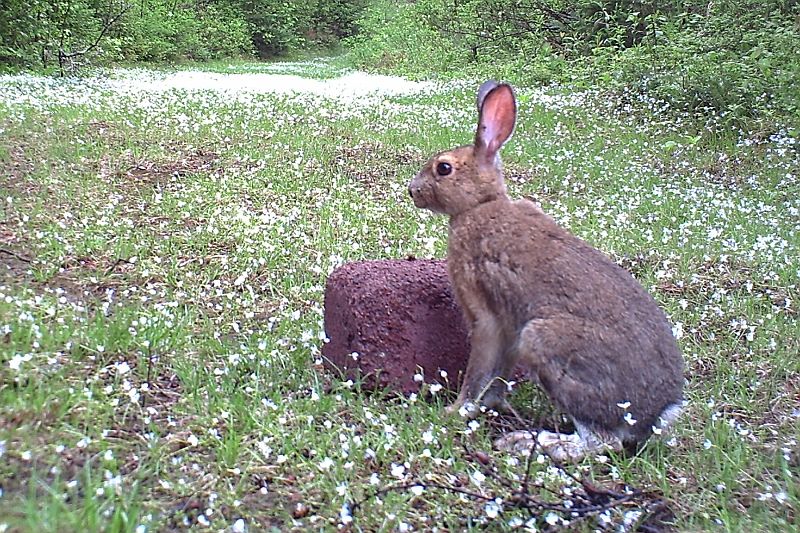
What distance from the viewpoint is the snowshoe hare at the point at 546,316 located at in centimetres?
385

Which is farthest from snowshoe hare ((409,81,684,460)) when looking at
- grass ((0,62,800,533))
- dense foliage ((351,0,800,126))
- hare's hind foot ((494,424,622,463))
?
dense foliage ((351,0,800,126))

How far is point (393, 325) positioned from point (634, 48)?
12.3 m

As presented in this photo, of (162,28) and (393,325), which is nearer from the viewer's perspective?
Result: (393,325)

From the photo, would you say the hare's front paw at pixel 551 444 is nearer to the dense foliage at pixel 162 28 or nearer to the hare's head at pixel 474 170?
the hare's head at pixel 474 170

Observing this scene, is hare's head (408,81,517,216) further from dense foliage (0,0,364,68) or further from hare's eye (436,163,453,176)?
dense foliage (0,0,364,68)

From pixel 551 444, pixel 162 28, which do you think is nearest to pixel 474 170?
pixel 551 444

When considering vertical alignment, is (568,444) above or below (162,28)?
below

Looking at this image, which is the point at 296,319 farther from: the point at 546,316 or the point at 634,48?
the point at 634,48

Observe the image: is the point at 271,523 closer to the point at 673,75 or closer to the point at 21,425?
the point at 21,425

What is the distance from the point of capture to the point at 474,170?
15.4 ft

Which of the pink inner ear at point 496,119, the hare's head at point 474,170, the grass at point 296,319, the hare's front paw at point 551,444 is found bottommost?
the hare's front paw at point 551,444

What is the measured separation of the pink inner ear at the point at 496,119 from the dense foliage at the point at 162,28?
14760 mm

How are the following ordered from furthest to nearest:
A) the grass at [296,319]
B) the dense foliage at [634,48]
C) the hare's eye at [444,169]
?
the dense foliage at [634,48] → the hare's eye at [444,169] → the grass at [296,319]

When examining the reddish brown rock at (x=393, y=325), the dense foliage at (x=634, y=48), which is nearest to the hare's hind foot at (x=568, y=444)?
the reddish brown rock at (x=393, y=325)
